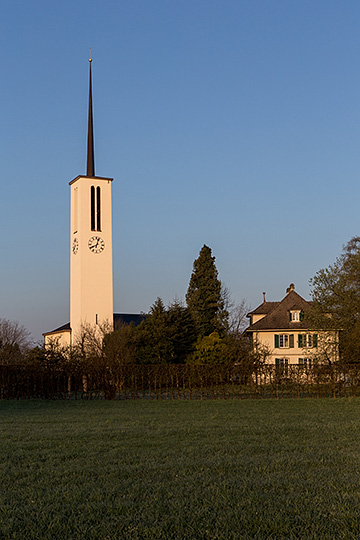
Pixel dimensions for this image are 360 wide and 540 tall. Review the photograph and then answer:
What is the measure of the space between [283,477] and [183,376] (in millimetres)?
19086

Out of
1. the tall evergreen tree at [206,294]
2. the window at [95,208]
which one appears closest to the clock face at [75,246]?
the window at [95,208]

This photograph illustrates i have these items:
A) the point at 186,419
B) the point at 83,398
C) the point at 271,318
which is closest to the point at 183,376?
the point at 83,398

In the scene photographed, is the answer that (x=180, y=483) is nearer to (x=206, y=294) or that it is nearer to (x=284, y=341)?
(x=284, y=341)

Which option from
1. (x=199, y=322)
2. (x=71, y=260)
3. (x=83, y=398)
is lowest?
(x=83, y=398)

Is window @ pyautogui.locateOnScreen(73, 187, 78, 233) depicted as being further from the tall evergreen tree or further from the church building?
the tall evergreen tree

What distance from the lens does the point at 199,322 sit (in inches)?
2156

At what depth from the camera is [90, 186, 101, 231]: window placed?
61188 mm

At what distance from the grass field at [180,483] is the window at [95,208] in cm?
4946

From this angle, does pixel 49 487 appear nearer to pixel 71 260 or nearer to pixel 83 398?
pixel 83 398

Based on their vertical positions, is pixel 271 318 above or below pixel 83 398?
above

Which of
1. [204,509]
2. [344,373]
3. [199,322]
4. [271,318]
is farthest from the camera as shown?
[199,322]

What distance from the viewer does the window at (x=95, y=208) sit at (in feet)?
201

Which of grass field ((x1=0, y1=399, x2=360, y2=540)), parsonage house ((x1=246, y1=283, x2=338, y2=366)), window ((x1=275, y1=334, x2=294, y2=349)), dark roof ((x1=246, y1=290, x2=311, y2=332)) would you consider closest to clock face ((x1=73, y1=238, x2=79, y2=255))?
parsonage house ((x1=246, y1=283, x2=338, y2=366))

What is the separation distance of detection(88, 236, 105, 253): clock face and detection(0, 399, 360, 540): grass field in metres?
48.4
